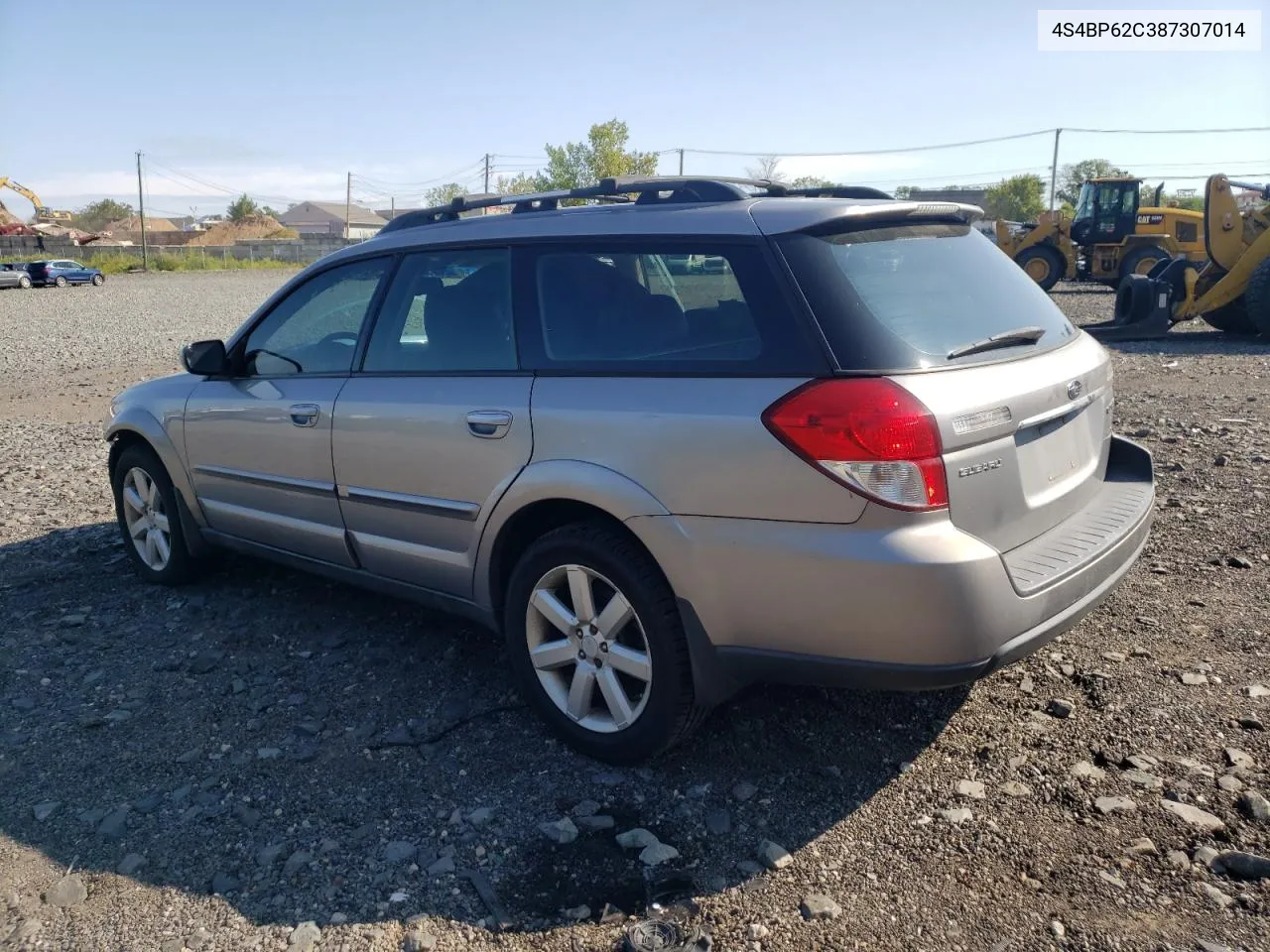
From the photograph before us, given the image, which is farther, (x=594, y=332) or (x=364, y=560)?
(x=364, y=560)

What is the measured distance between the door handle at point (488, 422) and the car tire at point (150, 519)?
234 centimetres

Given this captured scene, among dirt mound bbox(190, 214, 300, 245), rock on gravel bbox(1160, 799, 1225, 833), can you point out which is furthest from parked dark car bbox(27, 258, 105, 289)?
dirt mound bbox(190, 214, 300, 245)

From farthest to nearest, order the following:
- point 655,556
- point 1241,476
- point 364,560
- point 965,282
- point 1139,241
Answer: point 1139,241 → point 1241,476 → point 364,560 → point 965,282 → point 655,556

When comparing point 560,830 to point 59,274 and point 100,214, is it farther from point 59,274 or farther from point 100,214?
point 100,214

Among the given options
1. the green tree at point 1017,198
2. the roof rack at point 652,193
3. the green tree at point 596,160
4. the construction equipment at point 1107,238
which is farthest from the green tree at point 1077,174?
the roof rack at point 652,193

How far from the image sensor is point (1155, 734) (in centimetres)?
350

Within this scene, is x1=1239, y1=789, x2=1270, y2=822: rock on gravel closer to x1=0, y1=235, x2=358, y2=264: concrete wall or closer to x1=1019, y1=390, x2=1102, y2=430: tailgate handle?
x1=1019, y1=390, x2=1102, y2=430: tailgate handle

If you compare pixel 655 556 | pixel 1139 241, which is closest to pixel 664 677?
pixel 655 556

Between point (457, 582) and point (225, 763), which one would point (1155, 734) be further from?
point (225, 763)

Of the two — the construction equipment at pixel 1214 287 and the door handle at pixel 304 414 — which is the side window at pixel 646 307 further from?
the construction equipment at pixel 1214 287

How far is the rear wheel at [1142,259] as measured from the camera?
2447cm

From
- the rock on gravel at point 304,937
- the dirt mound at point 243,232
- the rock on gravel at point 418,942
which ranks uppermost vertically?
the dirt mound at point 243,232

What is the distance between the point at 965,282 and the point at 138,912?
313 centimetres

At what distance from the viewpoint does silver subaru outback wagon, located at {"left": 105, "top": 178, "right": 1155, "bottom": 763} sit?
114 inches
